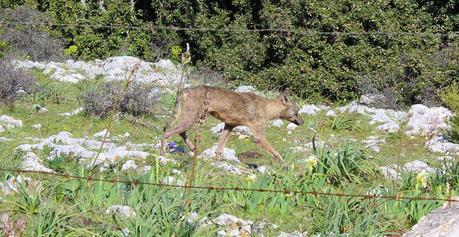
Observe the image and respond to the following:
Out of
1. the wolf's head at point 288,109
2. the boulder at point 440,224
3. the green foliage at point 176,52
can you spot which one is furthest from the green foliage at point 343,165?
the green foliage at point 176,52

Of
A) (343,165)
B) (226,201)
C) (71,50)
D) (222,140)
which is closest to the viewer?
(226,201)

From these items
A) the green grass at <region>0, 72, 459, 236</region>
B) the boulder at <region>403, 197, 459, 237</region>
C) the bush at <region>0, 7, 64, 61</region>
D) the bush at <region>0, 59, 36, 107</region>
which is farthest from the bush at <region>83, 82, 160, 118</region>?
the boulder at <region>403, 197, 459, 237</region>

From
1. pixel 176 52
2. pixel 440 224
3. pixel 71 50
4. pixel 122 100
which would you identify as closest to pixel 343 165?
pixel 440 224

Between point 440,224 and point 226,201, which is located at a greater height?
point 440,224

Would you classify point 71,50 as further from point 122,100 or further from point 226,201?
point 226,201

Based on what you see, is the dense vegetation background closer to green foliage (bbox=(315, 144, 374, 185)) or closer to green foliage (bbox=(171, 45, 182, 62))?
green foliage (bbox=(171, 45, 182, 62))

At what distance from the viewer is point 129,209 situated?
27.5 feet

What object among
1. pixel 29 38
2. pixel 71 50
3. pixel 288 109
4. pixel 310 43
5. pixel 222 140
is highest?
pixel 288 109

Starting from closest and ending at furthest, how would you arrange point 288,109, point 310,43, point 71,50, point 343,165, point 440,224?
point 440,224 < point 343,165 < point 288,109 < point 310,43 < point 71,50

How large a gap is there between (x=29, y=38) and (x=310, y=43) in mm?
7985

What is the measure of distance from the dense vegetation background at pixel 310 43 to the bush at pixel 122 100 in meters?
4.49

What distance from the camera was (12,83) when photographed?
688 inches

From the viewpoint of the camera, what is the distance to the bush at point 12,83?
17109 millimetres

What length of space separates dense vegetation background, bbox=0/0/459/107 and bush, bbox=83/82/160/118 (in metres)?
4.49
